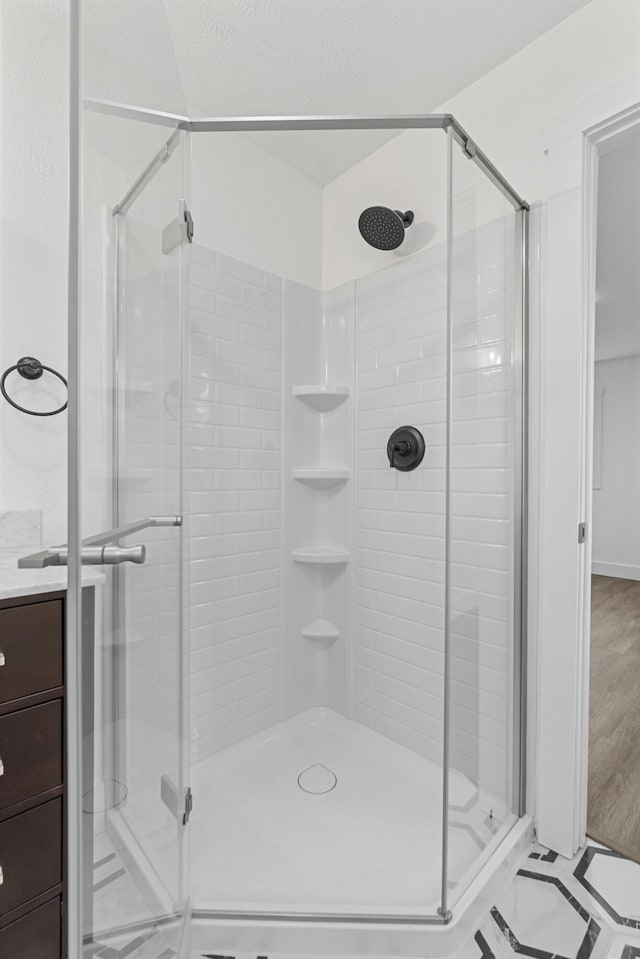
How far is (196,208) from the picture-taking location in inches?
72.0

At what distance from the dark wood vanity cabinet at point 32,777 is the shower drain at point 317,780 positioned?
0.92 meters

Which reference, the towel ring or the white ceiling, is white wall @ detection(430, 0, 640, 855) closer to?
the white ceiling

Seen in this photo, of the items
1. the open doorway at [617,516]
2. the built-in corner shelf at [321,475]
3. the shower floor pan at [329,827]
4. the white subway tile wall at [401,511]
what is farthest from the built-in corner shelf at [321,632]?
the open doorway at [617,516]

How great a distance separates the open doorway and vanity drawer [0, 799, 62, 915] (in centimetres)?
151

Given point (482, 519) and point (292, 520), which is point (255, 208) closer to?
point (292, 520)

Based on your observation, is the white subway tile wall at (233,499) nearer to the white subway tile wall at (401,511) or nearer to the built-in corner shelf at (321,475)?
the built-in corner shelf at (321,475)

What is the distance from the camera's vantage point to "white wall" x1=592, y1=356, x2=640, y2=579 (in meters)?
4.92

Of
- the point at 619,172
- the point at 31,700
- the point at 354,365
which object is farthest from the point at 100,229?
the point at 619,172

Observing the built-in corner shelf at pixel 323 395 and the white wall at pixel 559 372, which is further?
the built-in corner shelf at pixel 323 395

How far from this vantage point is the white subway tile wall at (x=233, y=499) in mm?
1833

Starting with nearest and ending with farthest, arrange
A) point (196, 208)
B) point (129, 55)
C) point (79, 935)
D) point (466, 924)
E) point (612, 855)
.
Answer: point (79, 935), point (129, 55), point (466, 924), point (612, 855), point (196, 208)

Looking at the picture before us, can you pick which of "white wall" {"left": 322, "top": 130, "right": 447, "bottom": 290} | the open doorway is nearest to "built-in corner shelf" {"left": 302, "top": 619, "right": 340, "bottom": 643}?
the open doorway

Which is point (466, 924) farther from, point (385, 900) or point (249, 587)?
point (249, 587)

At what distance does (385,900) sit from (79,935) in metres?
0.88
